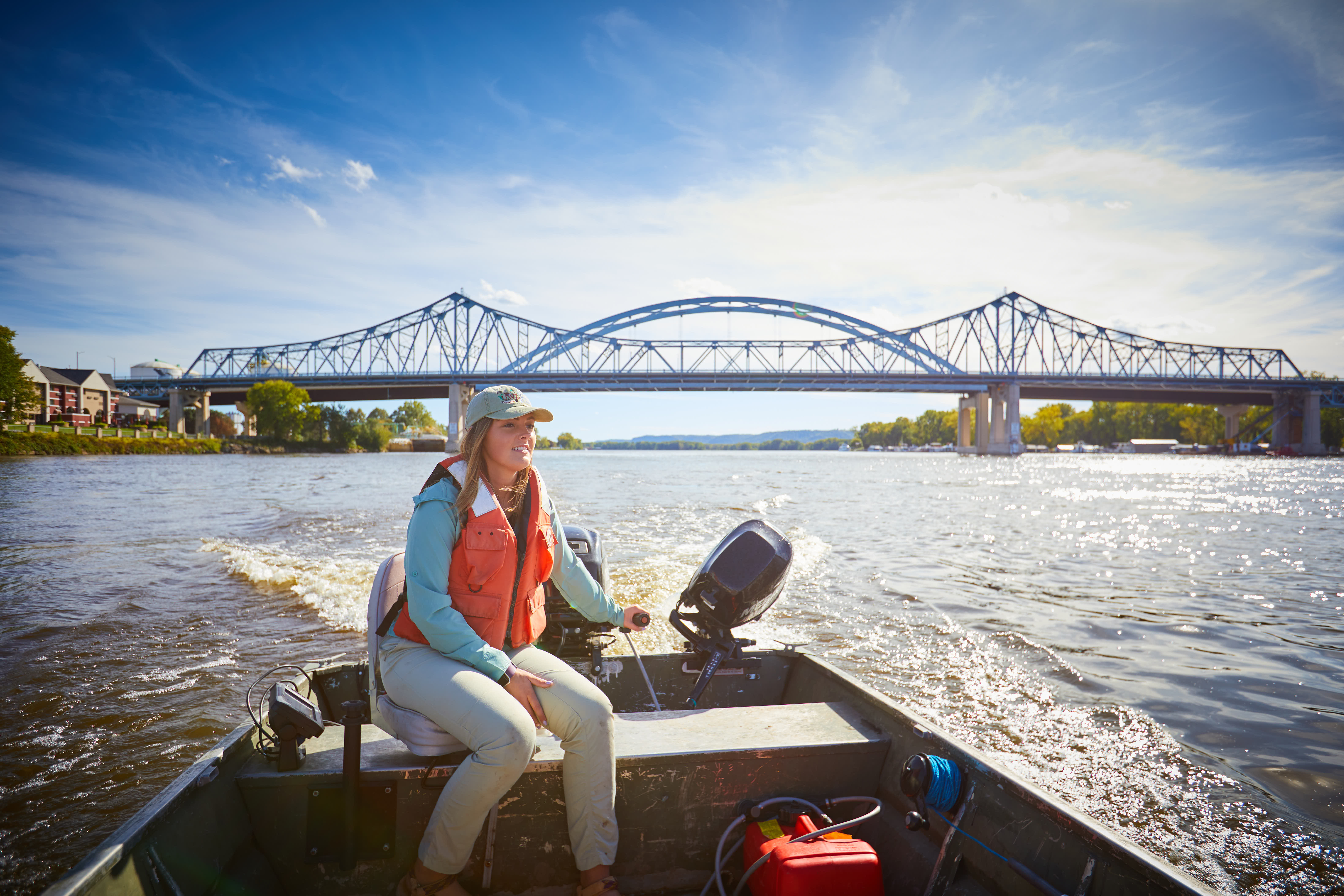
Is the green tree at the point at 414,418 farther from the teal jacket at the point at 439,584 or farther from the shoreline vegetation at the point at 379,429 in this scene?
the teal jacket at the point at 439,584

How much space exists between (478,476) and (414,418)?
5493 inches

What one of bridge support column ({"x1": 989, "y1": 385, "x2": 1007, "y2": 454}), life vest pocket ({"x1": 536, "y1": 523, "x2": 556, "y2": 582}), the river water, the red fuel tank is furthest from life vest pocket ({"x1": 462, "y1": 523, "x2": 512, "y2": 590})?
bridge support column ({"x1": 989, "y1": 385, "x2": 1007, "y2": 454})

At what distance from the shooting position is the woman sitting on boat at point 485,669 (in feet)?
7.69

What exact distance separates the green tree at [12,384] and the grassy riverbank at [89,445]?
189cm

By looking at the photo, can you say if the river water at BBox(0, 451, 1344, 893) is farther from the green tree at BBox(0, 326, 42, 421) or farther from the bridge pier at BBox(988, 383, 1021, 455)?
the bridge pier at BBox(988, 383, 1021, 455)

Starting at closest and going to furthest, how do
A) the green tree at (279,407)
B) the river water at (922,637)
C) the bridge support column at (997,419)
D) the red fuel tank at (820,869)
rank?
the red fuel tank at (820,869) < the river water at (922,637) < the green tree at (279,407) < the bridge support column at (997,419)

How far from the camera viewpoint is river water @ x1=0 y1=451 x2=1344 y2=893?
377 cm

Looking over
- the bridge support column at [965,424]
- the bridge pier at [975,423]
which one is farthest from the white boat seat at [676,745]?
the bridge support column at [965,424]

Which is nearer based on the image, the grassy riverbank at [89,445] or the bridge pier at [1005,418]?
the grassy riverbank at [89,445]

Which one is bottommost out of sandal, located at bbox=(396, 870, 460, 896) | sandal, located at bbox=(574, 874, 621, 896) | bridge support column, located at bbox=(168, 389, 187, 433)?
sandal, located at bbox=(574, 874, 621, 896)

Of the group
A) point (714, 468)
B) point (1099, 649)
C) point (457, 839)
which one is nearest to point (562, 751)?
point (457, 839)

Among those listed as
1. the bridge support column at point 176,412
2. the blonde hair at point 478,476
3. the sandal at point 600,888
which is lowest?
the sandal at point 600,888

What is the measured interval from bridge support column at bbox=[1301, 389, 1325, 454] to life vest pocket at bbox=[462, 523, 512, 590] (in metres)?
95.6

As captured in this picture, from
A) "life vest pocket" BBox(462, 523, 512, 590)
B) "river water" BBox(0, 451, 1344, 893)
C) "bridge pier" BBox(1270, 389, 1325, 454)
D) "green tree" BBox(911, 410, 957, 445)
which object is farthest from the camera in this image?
"green tree" BBox(911, 410, 957, 445)
